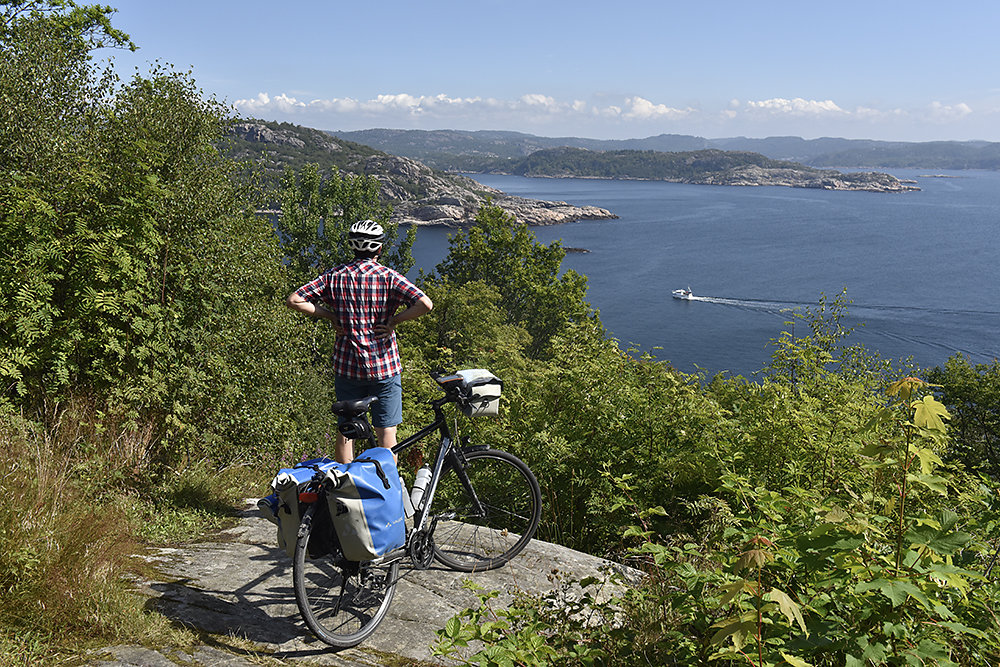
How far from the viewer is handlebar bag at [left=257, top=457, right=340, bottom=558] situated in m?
3.12

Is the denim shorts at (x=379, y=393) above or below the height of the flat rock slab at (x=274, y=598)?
above

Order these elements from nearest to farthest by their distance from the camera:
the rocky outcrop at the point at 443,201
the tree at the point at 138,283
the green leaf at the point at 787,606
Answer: the green leaf at the point at 787,606 < the tree at the point at 138,283 < the rocky outcrop at the point at 443,201

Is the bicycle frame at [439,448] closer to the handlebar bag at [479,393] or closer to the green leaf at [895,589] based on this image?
the handlebar bag at [479,393]

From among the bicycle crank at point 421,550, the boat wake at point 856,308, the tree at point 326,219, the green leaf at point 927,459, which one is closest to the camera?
the green leaf at point 927,459

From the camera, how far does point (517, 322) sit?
48438 mm

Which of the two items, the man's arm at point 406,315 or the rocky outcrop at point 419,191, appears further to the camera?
the rocky outcrop at point 419,191

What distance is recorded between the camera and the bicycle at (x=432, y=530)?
10.6ft

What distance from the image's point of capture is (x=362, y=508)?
10.3ft

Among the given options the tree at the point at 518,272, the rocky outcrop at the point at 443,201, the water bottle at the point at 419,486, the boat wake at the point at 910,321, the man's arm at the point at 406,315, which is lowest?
the boat wake at the point at 910,321

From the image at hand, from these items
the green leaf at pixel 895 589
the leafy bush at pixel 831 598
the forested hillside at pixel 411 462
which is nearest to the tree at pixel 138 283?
the forested hillside at pixel 411 462

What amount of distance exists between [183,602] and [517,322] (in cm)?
4515

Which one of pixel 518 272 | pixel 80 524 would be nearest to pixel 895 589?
pixel 80 524

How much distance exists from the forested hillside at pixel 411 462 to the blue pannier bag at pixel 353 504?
570 mm

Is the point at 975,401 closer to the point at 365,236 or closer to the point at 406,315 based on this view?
the point at 406,315
